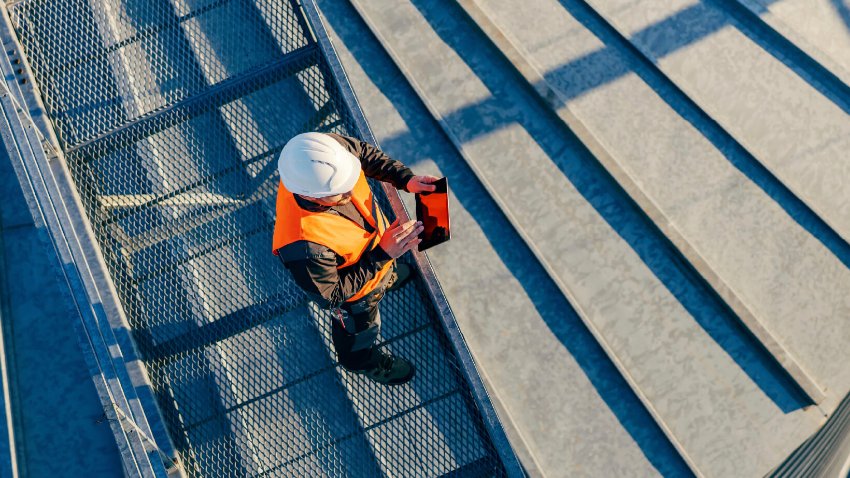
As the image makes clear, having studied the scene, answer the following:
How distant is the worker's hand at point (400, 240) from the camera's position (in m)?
4.30

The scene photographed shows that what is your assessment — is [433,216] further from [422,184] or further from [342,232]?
[342,232]

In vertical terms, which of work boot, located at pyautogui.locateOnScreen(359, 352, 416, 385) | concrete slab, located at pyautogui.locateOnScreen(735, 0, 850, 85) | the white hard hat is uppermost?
the white hard hat

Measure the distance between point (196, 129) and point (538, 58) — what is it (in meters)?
3.25

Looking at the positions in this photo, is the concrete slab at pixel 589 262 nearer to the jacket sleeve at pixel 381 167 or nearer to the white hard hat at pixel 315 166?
the jacket sleeve at pixel 381 167

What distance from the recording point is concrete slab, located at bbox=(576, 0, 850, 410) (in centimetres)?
568

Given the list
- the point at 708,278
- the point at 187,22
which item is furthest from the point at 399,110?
the point at 708,278

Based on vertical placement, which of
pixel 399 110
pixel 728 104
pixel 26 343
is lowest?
pixel 26 343

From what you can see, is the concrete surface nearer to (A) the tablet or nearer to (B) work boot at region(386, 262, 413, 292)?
(B) work boot at region(386, 262, 413, 292)

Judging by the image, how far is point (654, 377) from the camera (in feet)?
18.1

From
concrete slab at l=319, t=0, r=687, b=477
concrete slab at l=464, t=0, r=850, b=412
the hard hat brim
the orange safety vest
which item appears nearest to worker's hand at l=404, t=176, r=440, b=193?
the orange safety vest

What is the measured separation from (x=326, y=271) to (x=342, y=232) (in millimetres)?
289

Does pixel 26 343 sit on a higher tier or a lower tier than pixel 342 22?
lower

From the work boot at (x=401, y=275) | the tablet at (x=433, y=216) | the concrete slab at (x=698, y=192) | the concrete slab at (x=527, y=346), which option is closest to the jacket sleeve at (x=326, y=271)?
the tablet at (x=433, y=216)

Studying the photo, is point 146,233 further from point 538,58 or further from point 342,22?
point 538,58
